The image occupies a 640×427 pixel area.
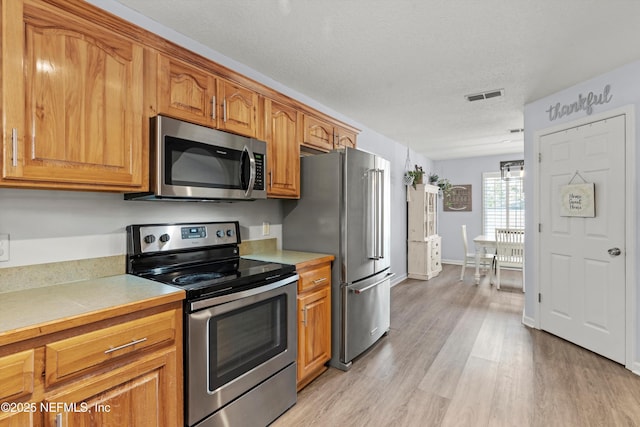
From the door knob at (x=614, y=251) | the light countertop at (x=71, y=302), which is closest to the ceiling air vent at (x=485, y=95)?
the door knob at (x=614, y=251)

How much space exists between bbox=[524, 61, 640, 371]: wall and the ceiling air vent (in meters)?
0.57

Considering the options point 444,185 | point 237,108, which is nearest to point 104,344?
point 237,108

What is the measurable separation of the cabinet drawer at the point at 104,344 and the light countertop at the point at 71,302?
7cm

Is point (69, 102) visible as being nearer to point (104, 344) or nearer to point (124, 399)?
point (104, 344)

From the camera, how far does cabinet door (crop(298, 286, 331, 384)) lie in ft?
7.38

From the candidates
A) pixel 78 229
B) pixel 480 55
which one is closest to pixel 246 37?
pixel 78 229

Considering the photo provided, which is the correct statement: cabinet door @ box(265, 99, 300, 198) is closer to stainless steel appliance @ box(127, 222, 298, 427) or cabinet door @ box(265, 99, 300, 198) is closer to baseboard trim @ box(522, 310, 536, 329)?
stainless steel appliance @ box(127, 222, 298, 427)

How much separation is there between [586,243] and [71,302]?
3.85 m

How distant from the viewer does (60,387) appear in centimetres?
113

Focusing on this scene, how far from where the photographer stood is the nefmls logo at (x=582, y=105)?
2756mm

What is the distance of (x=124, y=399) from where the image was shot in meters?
1.30

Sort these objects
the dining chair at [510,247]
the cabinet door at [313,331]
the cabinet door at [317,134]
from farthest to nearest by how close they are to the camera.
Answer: the dining chair at [510,247]
the cabinet door at [317,134]
the cabinet door at [313,331]

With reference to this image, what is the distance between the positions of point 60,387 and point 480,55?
310cm

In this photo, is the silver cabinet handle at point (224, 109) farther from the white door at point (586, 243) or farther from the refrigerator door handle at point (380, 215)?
the white door at point (586, 243)
